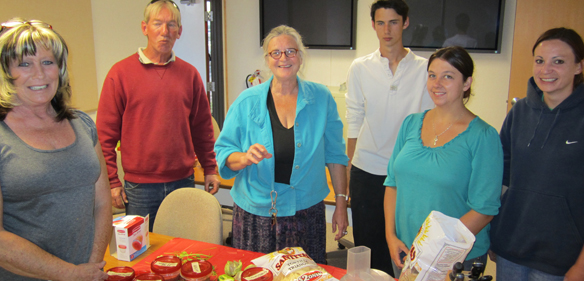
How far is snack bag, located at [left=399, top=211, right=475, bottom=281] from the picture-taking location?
1.04 metres

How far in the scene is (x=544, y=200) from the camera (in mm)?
1317

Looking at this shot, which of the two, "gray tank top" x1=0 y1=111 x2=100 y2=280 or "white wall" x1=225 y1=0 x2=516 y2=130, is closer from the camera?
"gray tank top" x1=0 y1=111 x2=100 y2=280

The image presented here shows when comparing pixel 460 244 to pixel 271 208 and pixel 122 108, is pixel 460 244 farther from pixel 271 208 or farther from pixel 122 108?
Result: pixel 122 108

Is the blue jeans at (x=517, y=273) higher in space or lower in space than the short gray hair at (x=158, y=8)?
lower

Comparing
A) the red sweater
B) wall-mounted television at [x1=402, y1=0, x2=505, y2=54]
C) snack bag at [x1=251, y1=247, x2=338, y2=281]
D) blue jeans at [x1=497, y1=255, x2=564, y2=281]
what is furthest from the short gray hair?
wall-mounted television at [x1=402, y1=0, x2=505, y2=54]

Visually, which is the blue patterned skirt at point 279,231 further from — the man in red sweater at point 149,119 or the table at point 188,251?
the man in red sweater at point 149,119

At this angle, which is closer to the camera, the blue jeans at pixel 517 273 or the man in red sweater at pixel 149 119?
the blue jeans at pixel 517 273

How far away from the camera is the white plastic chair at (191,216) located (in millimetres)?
1803

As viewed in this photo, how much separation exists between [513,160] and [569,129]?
0.66 feet

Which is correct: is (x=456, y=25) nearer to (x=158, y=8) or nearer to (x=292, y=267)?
(x=158, y=8)

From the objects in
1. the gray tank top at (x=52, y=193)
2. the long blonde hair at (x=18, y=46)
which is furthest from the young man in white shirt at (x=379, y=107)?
the long blonde hair at (x=18, y=46)

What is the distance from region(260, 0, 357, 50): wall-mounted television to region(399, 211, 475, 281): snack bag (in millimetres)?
3136

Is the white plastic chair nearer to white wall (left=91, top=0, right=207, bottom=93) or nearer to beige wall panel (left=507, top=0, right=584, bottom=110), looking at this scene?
white wall (left=91, top=0, right=207, bottom=93)

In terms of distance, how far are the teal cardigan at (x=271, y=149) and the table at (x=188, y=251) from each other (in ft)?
0.63
